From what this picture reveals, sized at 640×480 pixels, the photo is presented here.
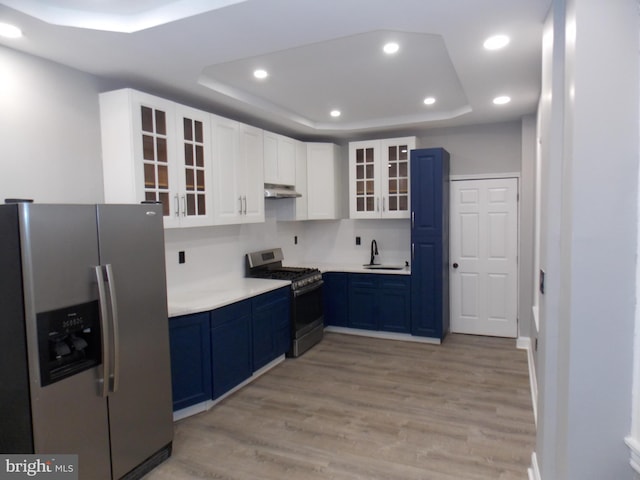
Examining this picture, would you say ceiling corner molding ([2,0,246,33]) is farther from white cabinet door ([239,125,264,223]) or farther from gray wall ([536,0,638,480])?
white cabinet door ([239,125,264,223])

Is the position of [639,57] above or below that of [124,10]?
below

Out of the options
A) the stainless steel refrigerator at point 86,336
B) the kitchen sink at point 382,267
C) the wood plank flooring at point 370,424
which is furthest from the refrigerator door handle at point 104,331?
the kitchen sink at point 382,267

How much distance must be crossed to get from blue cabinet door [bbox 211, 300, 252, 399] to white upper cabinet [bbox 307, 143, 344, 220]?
2105 millimetres

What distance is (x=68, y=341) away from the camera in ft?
6.86

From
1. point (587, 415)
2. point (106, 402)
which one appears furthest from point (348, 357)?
point (587, 415)

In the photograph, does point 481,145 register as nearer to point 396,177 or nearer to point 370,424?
point 396,177

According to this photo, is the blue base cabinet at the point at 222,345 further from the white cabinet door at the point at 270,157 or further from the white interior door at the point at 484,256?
the white interior door at the point at 484,256

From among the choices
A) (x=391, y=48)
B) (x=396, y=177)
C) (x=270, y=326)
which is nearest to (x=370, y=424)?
(x=270, y=326)

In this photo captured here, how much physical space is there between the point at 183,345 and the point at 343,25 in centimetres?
244

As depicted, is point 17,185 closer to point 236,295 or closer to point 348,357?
point 236,295

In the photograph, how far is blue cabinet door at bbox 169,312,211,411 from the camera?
306 centimetres

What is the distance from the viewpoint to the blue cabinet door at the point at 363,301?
16.7 ft

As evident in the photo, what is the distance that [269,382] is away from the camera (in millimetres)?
3854

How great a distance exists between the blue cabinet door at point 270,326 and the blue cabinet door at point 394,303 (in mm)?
1282
